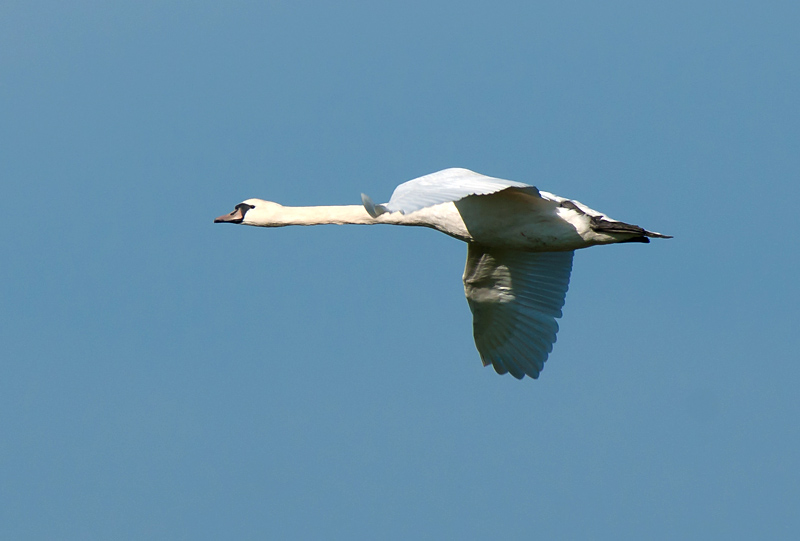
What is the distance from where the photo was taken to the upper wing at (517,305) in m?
15.3

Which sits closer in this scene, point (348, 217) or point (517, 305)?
point (348, 217)

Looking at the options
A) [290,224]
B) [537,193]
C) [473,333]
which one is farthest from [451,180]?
[473,333]

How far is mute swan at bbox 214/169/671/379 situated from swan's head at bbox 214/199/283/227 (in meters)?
0.01

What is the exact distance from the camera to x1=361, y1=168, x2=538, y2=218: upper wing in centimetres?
988

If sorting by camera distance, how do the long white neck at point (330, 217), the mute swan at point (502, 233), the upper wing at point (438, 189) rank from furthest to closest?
1. the long white neck at point (330, 217)
2. the mute swan at point (502, 233)
3. the upper wing at point (438, 189)

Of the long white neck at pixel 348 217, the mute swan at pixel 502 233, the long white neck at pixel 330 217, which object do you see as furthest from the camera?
the long white neck at pixel 330 217

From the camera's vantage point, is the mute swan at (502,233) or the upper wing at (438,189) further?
the mute swan at (502,233)

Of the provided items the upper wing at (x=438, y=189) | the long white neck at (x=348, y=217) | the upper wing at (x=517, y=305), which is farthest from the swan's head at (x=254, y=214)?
the upper wing at (x=438, y=189)

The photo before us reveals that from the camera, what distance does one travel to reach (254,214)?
48.5ft

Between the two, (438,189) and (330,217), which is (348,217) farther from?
(438,189)

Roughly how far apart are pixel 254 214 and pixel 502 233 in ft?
11.0

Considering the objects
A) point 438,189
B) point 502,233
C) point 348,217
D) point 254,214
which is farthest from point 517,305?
point 438,189

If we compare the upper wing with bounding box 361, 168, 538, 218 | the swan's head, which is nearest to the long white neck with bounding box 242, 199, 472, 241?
the swan's head

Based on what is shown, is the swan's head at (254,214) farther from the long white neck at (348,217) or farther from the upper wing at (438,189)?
the upper wing at (438,189)
